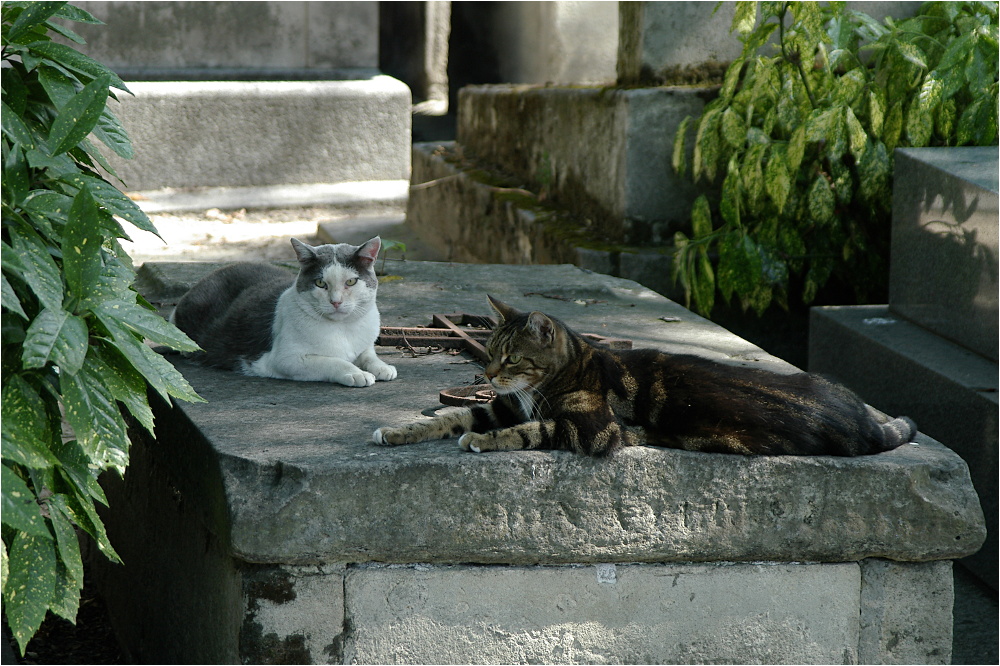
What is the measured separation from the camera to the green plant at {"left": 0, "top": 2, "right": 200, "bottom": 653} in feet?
5.86

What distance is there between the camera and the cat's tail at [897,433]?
2.77 metres

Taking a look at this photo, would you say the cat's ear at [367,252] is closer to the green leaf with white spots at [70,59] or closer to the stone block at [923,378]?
the green leaf with white spots at [70,59]

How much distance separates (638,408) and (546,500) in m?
0.36

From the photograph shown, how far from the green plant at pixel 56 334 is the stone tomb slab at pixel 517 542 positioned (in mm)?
526

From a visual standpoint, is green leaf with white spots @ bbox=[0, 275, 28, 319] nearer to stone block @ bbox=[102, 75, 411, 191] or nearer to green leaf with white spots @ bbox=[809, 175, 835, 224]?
green leaf with white spots @ bbox=[809, 175, 835, 224]

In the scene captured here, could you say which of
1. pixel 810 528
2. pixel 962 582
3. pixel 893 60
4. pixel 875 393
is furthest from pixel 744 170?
pixel 810 528

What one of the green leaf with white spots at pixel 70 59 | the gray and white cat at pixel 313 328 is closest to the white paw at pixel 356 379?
the gray and white cat at pixel 313 328

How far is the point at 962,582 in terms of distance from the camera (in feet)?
12.3

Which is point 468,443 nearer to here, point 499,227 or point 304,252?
point 304,252

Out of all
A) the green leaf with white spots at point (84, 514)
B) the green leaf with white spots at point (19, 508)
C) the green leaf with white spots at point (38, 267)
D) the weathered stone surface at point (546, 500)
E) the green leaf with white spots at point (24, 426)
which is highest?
the green leaf with white spots at point (38, 267)

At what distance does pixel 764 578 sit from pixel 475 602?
0.76 meters

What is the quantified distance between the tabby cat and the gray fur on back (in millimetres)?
904

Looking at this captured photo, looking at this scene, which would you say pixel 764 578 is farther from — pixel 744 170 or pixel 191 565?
pixel 744 170

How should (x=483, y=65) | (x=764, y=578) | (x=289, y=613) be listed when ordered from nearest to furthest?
(x=289, y=613) → (x=764, y=578) → (x=483, y=65)
